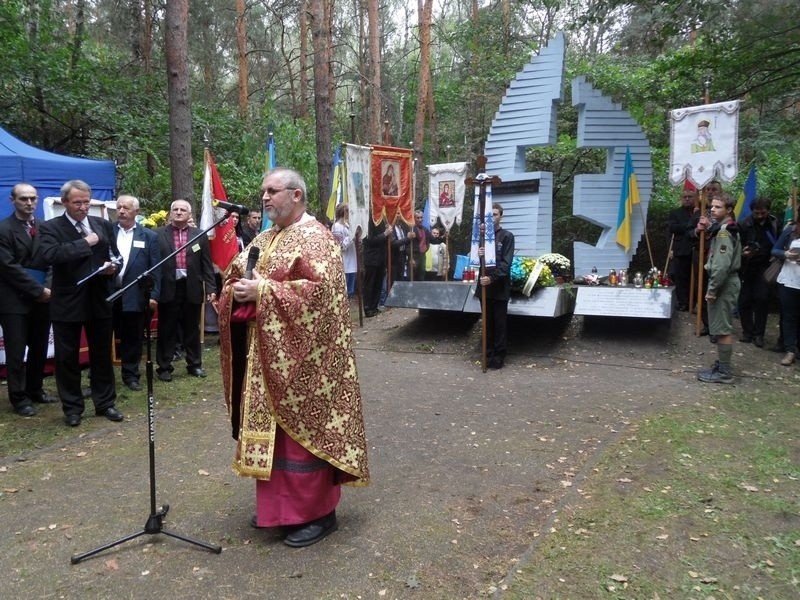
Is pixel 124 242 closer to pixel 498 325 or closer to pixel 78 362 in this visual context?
pixel 78 362

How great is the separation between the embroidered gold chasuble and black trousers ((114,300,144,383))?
351 cm

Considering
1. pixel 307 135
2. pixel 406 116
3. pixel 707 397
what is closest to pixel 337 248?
pixel 707 397

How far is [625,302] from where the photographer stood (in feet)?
27.1

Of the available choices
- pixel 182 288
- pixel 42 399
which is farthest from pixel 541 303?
pixel 42 399

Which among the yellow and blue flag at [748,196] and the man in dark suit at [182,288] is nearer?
the man in dark suit at [182,288]

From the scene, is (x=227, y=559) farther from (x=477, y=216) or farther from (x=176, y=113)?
(x=176, y=113)

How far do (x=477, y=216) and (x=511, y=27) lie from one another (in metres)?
15.1

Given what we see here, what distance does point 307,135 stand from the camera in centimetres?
1883

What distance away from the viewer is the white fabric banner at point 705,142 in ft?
26.3

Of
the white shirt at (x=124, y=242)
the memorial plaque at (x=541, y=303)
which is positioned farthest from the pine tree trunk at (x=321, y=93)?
the white shirt at (x=124, y=242)

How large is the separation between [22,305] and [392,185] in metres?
6.64

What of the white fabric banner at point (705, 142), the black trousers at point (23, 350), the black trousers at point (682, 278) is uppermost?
the white fabric banner at point (705, 142)

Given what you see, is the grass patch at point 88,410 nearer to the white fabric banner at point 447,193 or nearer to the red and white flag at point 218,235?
the red and white flag at point 218,235

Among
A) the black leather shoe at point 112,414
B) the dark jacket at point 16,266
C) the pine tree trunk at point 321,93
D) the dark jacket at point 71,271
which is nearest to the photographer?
the dark jacket at point 71,271
